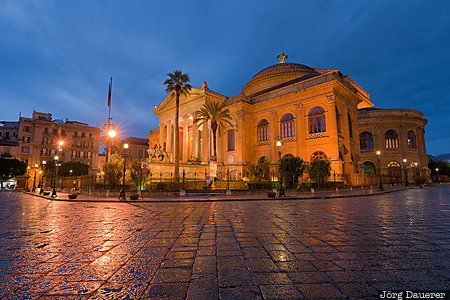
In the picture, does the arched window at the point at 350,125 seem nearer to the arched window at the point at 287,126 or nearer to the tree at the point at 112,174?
the arched window at the point at 287,126

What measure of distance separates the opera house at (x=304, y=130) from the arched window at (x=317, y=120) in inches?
4.8

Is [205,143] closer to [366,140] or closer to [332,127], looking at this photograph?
[332,127]

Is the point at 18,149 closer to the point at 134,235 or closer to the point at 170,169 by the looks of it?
the point at 170,169

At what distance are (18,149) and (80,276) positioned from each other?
7217 centimetres

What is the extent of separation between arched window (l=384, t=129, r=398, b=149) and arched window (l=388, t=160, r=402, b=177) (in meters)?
2.79

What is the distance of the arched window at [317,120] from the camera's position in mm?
28752

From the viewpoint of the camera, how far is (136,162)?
23688 millimetres

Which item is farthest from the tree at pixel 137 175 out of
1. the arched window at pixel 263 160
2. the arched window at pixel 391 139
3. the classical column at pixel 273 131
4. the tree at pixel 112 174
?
the arched window at pixel 391 139

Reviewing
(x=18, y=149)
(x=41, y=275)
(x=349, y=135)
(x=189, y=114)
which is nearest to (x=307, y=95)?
(x=349, y=135)

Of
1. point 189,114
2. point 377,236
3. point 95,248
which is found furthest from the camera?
point 189,114

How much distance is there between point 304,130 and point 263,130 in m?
6.88

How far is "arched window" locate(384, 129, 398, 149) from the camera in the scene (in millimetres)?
40188

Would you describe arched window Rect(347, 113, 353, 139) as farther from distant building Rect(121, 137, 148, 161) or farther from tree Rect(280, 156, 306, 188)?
distant building Rect(121, 137, 148, 161)

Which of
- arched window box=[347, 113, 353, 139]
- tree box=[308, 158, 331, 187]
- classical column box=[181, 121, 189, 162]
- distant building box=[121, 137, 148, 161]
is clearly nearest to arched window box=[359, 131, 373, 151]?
arched window box=[347, 113, 353, 139]
